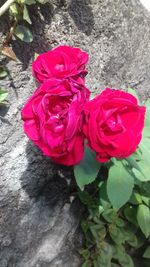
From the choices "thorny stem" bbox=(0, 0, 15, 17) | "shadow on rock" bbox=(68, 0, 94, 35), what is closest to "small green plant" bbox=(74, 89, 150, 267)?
"shadow on rock" bbox=(68, 0, 94, 35)

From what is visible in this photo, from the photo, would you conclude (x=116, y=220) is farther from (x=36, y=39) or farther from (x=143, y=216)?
(x=36, y=39)

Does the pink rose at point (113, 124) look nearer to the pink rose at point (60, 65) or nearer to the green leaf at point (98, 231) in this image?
the pink rose at point (60, 65)

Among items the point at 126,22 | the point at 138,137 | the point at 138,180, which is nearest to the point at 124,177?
the point at 138,180

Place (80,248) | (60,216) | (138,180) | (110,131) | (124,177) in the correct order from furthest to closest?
(80,248) → (60,216) → (138,180) → (124,177) → (110,131)

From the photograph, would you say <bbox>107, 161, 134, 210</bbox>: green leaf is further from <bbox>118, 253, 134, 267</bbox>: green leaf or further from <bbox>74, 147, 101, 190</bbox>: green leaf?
<bbox>118, 253, 134, 267</bbox>: green leaf

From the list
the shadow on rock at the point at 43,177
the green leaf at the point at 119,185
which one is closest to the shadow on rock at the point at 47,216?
the shadow on rock at the point at 43,177

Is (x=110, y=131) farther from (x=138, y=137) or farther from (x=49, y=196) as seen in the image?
(x=49, y=196)

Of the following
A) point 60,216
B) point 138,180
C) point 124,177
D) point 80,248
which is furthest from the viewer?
point 80,248
